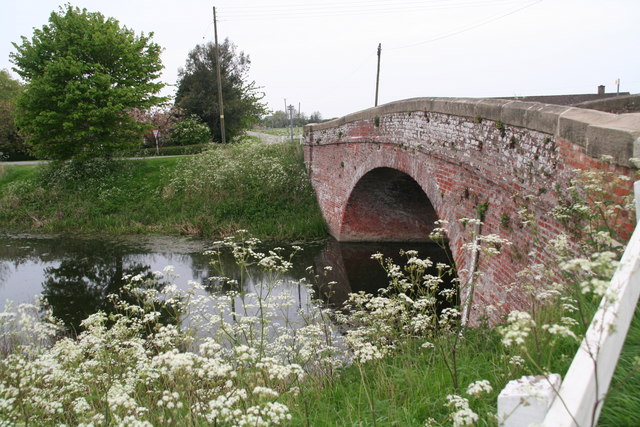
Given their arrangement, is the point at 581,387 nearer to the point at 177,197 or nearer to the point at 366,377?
the point at 366,377

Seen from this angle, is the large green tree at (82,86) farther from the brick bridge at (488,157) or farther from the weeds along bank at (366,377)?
the weeds along bank at (366,377)

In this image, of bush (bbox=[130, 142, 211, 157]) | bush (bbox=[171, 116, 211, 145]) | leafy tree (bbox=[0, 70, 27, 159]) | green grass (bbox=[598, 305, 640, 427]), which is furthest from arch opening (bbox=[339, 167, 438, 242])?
leafy tree (bbox=[0, 70, 27, 159])

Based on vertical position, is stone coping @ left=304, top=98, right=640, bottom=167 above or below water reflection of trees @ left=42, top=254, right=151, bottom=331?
above

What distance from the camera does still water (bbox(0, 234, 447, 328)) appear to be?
10086mm

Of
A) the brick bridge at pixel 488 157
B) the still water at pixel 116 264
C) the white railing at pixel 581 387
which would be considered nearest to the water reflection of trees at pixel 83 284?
the still water at pixel 116 264

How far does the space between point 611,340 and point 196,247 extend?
42.2 feet

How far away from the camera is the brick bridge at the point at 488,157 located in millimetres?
4059

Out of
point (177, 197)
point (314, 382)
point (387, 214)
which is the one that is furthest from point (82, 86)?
point (314, 382)

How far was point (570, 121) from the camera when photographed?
13.6ft

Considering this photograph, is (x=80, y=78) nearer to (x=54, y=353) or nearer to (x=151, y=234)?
(x=151, y=234)

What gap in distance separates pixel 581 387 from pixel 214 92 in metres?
27.4

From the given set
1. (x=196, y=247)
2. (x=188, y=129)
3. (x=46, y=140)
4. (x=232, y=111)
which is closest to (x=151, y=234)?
(x=196, y=247)

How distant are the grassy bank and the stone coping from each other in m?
8.70

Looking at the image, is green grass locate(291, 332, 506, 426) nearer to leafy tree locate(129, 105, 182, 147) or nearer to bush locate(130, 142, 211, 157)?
bush locate(130, 142, 211, 157)
